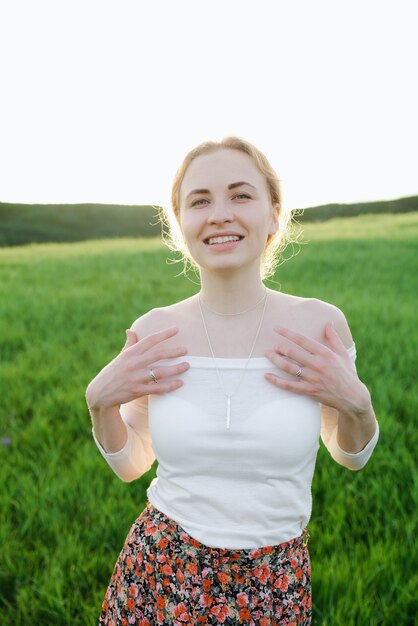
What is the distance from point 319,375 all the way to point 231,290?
38 centimetres

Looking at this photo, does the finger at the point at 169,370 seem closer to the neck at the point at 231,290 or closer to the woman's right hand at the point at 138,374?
the woman's right hand at the point at 138,374

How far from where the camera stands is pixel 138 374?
1.64m

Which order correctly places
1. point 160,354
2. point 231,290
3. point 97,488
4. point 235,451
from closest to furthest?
point 235,451 → point 160,354 → point 231,290 → point 97,488

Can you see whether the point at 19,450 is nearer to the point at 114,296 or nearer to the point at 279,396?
the point at 279,396

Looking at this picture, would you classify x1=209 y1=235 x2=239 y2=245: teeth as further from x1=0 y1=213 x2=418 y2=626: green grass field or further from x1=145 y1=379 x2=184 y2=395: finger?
x1=0 y1=213 x2=418 y2=626: green grass field

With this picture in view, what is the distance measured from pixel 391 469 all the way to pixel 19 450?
7.82 ft

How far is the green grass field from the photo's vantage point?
2477mm

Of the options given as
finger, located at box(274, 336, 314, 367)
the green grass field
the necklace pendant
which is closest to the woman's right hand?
the necklace pendant

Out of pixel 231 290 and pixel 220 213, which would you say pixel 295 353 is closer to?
pixel 231 290

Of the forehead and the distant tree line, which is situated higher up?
the forehead

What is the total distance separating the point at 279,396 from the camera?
1575 millimetres

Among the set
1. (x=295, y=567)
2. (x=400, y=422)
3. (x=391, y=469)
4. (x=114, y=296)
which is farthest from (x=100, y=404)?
(x=114, y=296)

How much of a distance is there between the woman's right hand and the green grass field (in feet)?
4.08

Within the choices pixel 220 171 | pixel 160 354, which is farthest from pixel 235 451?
pixel 220 171
